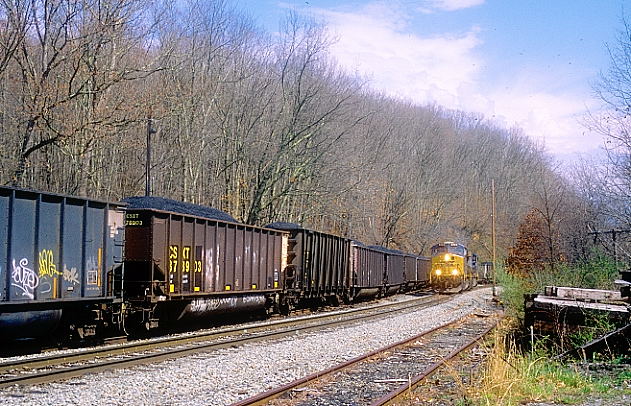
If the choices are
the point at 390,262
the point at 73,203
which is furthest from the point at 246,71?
the point at 73,203

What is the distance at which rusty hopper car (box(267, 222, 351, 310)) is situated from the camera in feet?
83.0

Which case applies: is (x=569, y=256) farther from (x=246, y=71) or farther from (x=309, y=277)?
(x=246, y=71)

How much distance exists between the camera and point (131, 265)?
16.5 m

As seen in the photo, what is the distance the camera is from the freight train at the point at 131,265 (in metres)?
12.3

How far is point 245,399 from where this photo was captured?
886 centimetres

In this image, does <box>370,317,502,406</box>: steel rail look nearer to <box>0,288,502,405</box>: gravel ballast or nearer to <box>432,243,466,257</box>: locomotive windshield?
Answer: <box>0,288,502,405</box>: gravel ballast

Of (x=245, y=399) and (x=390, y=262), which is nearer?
(x=245, y=399)

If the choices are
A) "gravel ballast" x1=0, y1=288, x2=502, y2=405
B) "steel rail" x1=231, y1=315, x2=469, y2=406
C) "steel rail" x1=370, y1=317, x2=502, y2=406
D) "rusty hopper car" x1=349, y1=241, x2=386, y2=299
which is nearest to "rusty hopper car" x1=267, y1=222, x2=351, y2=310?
"rusty hopper car" x1=349, y1=241, x2=386, y2=299

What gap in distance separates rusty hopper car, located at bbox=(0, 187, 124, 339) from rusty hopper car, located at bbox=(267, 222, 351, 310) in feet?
35.1

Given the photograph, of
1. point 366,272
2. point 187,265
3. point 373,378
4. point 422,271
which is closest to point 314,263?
point 366,272

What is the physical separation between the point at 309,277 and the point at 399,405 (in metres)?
17.6

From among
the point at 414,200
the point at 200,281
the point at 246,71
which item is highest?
the point at 246,71

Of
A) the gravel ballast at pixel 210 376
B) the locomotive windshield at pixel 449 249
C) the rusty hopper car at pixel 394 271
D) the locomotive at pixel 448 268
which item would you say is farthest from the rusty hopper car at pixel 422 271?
the gravel ballast at pixel 210 376

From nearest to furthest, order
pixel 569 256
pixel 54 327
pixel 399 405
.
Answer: pixel 399 405 → pixel 54 327 → pixel 569 256
